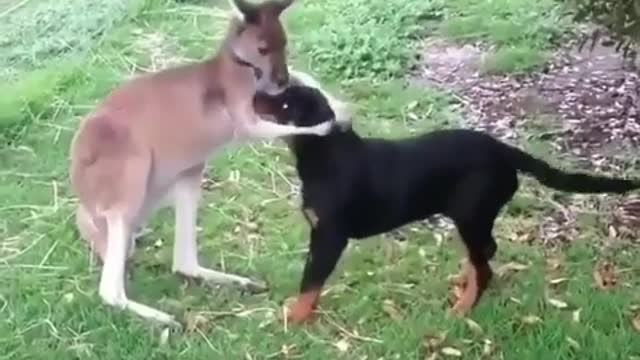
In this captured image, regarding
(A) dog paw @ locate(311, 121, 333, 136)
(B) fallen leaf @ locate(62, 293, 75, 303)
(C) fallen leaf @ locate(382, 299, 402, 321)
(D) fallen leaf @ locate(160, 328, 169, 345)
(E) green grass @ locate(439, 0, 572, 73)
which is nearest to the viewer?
(A) dog paw @ locate(311, 121, 333, 136)

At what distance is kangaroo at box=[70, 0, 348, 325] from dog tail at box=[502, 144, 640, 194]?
0.68m

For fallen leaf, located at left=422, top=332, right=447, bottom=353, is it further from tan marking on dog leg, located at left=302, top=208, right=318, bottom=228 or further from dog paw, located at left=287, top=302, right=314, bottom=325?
tan marking on dog leg, located at left=302, top=208, right=318, bottom=228

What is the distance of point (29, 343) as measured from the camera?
4094 millimetres

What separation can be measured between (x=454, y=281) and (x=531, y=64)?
214 cm

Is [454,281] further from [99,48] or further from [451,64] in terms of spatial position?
[99,48]

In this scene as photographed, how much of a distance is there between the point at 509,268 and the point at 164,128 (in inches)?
45.4

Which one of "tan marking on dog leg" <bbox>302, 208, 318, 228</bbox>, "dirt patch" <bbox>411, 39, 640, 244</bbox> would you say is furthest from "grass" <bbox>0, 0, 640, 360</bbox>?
"tan marking on dog leg" <bbox>302, 208, 318, 228</bbox>

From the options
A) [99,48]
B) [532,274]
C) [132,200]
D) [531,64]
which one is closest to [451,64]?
[531,64]

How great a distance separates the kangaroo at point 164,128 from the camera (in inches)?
160

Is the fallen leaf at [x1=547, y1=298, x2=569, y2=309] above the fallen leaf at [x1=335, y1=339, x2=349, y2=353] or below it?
below

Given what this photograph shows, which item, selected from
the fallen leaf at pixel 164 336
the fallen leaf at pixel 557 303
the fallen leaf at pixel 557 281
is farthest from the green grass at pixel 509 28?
the fallen leaf at pixel 164 336

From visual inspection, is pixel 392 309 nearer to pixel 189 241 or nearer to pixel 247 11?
pixel 189 241

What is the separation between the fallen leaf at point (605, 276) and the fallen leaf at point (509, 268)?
8.6 inches

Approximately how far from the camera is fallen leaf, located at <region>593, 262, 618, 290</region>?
14.1 feet
